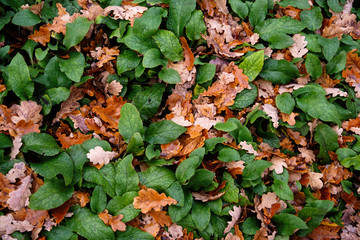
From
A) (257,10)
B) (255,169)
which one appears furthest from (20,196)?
(257,10)

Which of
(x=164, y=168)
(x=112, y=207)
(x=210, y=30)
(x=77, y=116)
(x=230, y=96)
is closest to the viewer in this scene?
(x=112, y=207)

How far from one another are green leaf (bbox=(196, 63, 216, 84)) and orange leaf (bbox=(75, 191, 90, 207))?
4.68ft

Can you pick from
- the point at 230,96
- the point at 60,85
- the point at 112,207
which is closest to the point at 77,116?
the point at 60,85

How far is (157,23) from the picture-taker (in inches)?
106

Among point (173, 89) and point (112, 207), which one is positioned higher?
point (173, 89)

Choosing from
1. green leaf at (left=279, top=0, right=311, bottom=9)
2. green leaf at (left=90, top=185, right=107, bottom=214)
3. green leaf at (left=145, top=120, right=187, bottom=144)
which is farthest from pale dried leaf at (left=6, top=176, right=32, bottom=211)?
green leaf at (left=279, top=0, right=311, bottom=9)

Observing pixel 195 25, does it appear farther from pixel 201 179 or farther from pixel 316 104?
pixel 201 179

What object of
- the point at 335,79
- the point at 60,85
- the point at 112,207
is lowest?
the point at 112,207

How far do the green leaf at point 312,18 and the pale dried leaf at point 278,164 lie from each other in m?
1.56

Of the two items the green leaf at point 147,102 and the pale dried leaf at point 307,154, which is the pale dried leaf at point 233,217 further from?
the green leaf at point 147,102

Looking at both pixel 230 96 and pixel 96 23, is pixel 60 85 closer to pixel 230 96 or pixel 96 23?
pixel 96 23

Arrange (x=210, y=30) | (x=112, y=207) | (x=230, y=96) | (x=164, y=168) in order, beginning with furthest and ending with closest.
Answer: (x=210, y=30), (x=230, y=96), (x=164, y=168), (x=112, y=207)

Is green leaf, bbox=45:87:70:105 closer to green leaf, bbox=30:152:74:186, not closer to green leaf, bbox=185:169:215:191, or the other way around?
green leaf, bbox=30:152:74:186

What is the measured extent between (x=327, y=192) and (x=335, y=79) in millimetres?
1217
